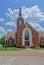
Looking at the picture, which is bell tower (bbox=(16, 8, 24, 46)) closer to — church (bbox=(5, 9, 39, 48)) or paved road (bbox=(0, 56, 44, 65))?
church (bbox=(5, 9, 39, 48))

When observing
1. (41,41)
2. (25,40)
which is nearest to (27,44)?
(25,40)

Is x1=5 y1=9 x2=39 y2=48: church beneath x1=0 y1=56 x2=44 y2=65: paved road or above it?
above

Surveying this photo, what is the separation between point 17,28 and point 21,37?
3.49 meters

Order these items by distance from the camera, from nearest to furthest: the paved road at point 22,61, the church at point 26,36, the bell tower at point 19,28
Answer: the paved road at point 22,61, the church at point 26,36, the bell tower at point 19,28

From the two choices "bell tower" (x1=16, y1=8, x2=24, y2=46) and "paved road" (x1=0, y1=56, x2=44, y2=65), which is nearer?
"paved road" (x1=0, y1=56, x2=44, y2=65)

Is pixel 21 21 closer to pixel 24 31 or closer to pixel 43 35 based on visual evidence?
pixel 24 31

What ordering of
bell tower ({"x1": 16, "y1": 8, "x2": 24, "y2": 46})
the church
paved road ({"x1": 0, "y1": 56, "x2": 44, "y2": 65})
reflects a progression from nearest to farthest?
paved road ({"x1": 0, "y1": 56, "x2": 44, "y2": 65}) → the church → bell tower ({"x1": 16, "y1": 8, "x2": 24, "y2": 46})

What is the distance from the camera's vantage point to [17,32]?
227 feet

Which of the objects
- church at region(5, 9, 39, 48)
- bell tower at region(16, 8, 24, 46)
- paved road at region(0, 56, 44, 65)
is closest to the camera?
paved road at region(0, 56, 44, 65)

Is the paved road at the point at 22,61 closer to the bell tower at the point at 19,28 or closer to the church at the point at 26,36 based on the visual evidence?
the church at the point at 26,36

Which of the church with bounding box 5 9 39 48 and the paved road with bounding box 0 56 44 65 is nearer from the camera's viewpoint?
the paved road with bounding box 0 56 44 65

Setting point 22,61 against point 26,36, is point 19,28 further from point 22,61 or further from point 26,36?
point 22,61

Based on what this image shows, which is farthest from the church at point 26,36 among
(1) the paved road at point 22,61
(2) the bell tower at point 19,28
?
(1) the paved road at point 22,61

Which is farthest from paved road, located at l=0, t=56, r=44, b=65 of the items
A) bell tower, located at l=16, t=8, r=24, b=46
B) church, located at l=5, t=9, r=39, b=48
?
bell tower, located at l=16, t=8, r=24, b=46
